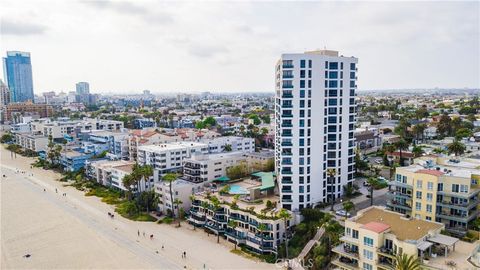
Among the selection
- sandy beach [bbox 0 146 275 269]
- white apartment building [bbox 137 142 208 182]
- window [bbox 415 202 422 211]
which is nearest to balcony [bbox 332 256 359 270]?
sandy beach [bbox 0 146 275 269]

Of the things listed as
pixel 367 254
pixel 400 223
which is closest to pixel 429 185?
pixel 400 223

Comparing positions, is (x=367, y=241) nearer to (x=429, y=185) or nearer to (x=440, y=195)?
(x=429, y=185)

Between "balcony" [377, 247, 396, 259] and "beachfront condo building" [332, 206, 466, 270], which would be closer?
"beachfront condo building" [332, 206, 466, 270]

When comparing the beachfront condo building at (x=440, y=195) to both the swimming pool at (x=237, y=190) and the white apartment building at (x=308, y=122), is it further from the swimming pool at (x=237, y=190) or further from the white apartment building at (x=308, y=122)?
the swimming pool at (x=237, y=190)

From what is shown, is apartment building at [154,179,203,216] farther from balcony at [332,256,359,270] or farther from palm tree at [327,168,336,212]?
balcony at [332,256,359,270]

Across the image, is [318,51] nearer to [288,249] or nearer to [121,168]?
[288,249]

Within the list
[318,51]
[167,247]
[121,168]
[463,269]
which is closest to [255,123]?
[121,168]
